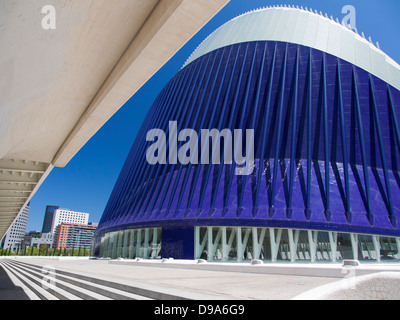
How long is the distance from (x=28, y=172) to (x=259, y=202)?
15899 mm

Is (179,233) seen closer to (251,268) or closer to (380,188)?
(251,268)

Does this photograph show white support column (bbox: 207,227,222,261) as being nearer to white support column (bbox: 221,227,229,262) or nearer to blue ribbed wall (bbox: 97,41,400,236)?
white support column (bbox: 221,227,229,262)

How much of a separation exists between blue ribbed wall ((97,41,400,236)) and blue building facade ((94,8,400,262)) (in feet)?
0.31

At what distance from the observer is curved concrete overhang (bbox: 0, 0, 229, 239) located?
4.95 m

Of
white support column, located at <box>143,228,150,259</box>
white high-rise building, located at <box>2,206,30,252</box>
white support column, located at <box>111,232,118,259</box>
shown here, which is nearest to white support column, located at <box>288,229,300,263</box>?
white support column, located at <box>143,228,150,259</box>

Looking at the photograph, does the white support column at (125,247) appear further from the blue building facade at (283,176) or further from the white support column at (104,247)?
the white support column at (104,247)

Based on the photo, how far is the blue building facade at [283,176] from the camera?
20672 mm

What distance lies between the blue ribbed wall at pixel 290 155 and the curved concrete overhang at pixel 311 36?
4.55 ft

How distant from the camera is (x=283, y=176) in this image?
22.8 metres

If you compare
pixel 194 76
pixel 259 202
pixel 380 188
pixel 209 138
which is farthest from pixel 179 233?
pixel 194 76

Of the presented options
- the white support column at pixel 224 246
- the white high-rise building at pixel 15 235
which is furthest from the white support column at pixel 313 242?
the white high-rise building at pixel 15 235

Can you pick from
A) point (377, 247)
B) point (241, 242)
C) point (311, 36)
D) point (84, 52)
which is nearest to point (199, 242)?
point (241, 242)

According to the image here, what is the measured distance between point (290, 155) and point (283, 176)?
2.30m

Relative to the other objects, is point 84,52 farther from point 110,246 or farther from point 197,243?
point 110,246
